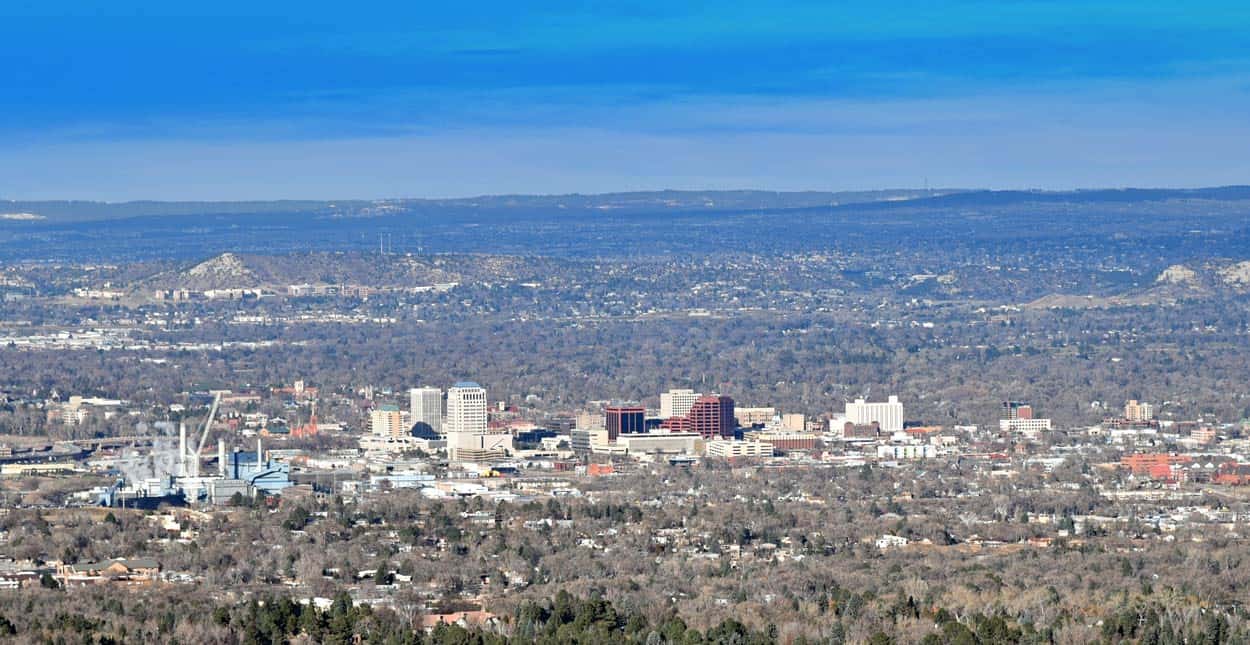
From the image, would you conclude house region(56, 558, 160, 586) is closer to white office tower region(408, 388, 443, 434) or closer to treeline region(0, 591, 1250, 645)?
treeline region(0, 591, 1250, 645)

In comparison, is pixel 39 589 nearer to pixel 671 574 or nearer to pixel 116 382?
pixel 671 574

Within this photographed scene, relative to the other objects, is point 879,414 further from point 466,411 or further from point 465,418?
point 465,418

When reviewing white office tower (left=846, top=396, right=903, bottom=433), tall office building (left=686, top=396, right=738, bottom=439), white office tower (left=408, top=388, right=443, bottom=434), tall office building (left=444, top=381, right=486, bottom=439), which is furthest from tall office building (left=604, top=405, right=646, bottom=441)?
white office tower (left=846, top=396, right=903, bottom=433)

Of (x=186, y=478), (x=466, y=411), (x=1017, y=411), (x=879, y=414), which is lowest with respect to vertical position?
(x=1017, y=411)

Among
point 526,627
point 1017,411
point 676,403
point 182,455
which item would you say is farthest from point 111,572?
point 1017,411

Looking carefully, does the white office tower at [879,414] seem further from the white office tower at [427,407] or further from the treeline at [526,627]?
the treeline at [526,627]

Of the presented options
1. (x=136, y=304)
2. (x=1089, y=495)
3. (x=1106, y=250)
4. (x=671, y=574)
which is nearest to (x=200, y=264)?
(x=136, y=304)
